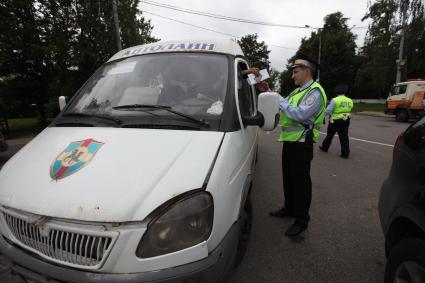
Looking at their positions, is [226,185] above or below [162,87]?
below

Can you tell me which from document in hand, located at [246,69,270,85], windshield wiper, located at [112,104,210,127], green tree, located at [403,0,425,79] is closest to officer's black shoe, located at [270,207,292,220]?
document in hand, located at [246,69,270,85]

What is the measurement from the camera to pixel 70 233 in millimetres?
1478

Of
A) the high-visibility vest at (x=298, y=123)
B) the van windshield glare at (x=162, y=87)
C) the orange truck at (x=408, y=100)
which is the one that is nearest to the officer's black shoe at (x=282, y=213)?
the high-visibility vest at (x=298, y=123)

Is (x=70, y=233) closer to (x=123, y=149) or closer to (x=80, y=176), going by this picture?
(x=80, y=176)

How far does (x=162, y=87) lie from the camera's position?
100 inches

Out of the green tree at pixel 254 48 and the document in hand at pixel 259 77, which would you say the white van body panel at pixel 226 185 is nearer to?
the document in hand at pixel 259 77

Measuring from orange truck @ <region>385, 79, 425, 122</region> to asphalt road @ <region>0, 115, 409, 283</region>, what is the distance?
11931 millimetres

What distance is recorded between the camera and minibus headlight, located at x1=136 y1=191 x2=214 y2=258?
4.77 feet

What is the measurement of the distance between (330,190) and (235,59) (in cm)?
306

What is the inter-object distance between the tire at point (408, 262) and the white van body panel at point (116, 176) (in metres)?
1.29

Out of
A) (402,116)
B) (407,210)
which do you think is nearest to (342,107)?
(407,210)

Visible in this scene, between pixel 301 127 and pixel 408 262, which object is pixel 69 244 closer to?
pixel 408 262

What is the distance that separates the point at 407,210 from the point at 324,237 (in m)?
1.53

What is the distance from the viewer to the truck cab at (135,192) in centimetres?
144
